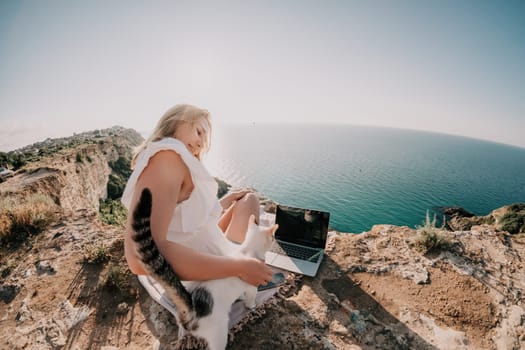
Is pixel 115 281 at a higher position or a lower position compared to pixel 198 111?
lower

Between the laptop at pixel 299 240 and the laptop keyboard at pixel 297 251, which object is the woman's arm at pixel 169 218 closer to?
the laptop at pixel 299 240

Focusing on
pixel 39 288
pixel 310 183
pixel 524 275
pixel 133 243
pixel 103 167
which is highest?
pixel 133 243

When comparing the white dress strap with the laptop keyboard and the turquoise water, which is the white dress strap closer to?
the laptop keyboard

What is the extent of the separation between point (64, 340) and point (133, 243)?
2.19 m

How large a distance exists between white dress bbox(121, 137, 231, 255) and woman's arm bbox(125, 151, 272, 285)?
6cm

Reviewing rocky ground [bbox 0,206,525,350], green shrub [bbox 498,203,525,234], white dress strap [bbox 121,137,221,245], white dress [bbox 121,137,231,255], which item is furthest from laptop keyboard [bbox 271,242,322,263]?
green shrub [bbox 498,203,525,234]

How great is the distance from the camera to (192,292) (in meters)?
1.60

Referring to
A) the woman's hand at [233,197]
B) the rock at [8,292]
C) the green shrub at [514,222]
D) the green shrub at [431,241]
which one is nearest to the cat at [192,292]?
the woman's hand at [233,197]

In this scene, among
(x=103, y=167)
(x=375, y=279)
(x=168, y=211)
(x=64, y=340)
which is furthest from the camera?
→ (x=103, y=167)

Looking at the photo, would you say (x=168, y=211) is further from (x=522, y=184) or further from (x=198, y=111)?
(x=522, y=184)

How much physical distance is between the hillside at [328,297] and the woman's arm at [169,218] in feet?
3.85

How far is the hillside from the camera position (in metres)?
2.33

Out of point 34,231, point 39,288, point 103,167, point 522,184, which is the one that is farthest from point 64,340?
point 522,184

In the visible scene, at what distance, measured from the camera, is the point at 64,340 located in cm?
230
